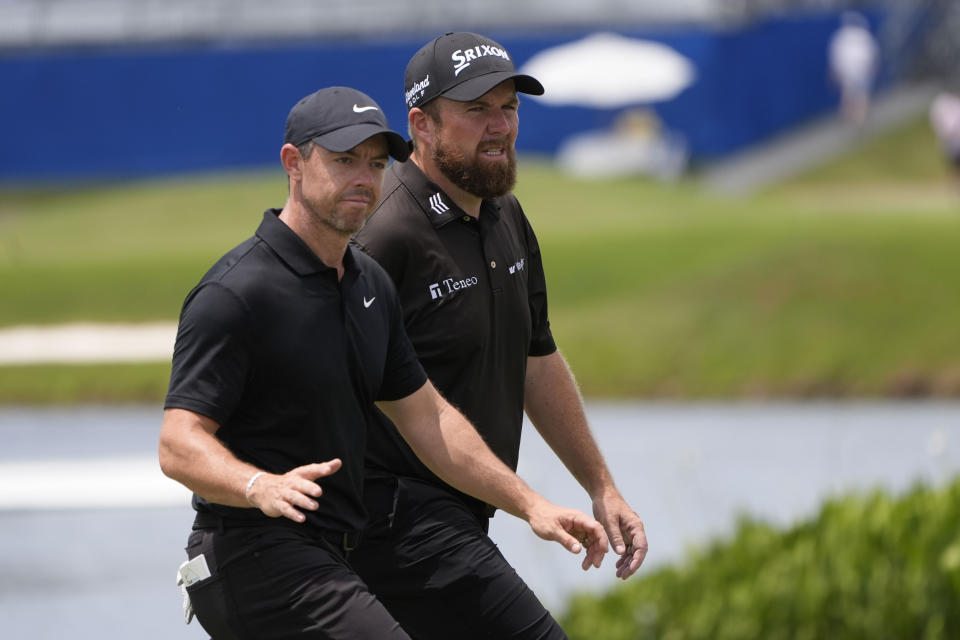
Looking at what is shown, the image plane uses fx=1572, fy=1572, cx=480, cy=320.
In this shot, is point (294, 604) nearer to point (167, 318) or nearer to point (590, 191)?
point (167, 318)

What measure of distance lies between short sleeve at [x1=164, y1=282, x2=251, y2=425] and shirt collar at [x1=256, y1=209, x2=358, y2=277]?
242 millimetres

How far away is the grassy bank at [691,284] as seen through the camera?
852 inches

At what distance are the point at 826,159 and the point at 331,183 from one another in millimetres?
35376

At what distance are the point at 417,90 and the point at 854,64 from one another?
110 ft

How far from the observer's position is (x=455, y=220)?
5.56 meters

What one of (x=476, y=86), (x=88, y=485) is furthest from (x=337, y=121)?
(x=88, y=485)

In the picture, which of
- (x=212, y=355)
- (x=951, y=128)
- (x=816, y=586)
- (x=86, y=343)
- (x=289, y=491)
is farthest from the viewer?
(x=951, y=128)

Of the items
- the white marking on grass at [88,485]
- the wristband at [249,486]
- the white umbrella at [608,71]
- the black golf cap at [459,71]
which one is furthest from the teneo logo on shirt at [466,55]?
the white umbrella at [608,71]

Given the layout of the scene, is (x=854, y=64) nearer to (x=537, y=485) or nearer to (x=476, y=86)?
(x=537, y=485)

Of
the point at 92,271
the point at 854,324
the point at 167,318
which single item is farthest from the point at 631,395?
the point at 92,271

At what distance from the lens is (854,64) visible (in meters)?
37.4

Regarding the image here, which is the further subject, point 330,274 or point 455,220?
point 455,220

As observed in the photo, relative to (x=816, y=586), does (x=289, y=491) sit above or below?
above

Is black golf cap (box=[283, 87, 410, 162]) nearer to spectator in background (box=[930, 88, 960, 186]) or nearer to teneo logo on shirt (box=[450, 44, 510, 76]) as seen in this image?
teneo logo on shirt (box=[450, 44, 510, 76])
